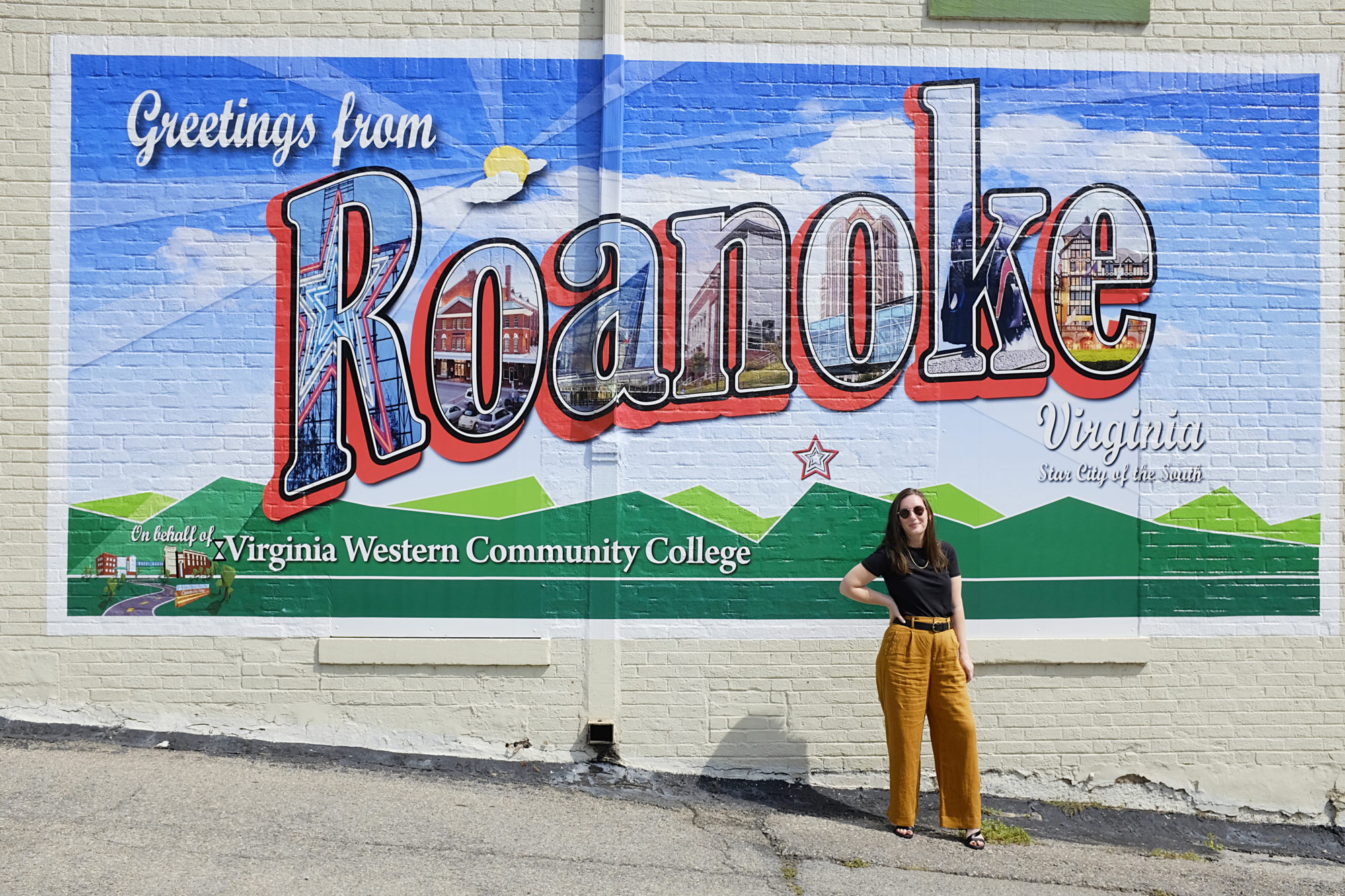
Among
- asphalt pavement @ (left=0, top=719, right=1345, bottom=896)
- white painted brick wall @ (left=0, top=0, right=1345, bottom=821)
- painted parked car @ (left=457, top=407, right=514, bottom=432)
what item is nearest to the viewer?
asphalt pavement @ (left=0, top=719, right=1345, bottom=896)

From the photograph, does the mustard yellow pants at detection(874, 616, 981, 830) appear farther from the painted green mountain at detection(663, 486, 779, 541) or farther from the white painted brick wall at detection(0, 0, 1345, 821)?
the painted green mountain at detection(663, 486, 779, 541)

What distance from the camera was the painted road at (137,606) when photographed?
5922 mm

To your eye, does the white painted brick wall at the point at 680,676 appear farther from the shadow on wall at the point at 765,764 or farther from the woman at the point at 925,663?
the woman at the point at 925,663

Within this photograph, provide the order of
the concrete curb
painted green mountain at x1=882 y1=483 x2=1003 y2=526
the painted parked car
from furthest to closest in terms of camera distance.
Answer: painted green mountain at x1=882 y1=483 x2=1003 y2=526 → the painted parked car → the concrete curb

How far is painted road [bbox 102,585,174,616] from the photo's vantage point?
5922 mm

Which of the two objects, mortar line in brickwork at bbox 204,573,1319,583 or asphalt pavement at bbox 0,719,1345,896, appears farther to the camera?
mortar line in brickwork at bbox 204,573,1319,583

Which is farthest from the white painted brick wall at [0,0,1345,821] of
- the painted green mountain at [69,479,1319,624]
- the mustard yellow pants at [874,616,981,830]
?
the mustard yellow pants at [874,616,981,830]

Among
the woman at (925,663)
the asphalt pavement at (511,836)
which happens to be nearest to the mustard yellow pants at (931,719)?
the woman at (925,663)

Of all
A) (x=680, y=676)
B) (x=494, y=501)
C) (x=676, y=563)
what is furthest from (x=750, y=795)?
(x=494, y=501)

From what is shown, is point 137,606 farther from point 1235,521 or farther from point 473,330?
point 1235,521

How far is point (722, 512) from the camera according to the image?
6035 mm

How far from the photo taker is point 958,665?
516 cm

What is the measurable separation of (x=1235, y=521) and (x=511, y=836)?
4665mm

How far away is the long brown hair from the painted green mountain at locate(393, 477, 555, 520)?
2025 mm
